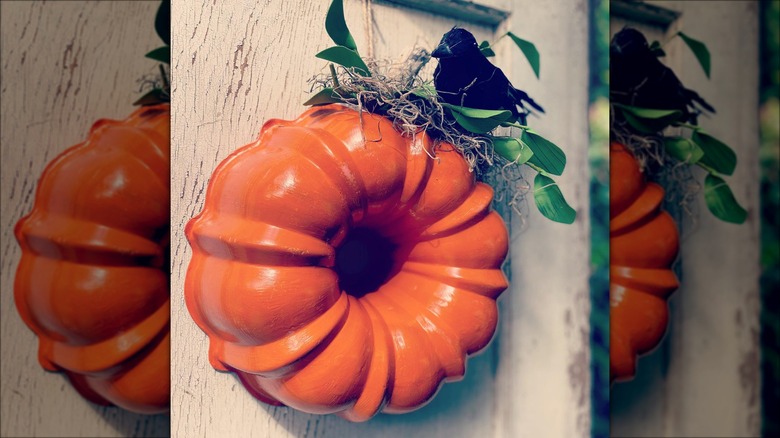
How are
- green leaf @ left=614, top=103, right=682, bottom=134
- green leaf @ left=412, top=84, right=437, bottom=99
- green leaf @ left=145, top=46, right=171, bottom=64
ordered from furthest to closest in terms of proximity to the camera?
green leaf @ left=614, top=103, right=682, bottom=134, green leaf @ left=145, top=46, right=171, bottom=64, green leaf @ left=412, top=84, right=437, bottom=99

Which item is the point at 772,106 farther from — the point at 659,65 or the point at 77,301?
the point at 77,301

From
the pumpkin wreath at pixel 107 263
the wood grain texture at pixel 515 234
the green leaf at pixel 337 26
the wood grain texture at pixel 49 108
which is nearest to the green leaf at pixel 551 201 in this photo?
the wood grain texture at pixel 515 234

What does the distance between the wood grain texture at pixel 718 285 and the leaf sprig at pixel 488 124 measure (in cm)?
50

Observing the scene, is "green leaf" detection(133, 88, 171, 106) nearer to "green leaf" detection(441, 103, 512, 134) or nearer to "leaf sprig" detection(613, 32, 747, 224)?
"green leaf" detection(441, 103, 512, 134)

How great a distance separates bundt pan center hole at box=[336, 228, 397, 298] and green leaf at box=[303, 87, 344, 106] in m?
0.14

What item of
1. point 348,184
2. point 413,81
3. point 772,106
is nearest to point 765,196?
point 772,106

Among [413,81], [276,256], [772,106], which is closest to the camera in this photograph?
[276,256]

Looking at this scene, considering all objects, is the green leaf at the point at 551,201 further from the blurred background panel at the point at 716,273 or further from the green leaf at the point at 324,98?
the blurred background panel at the point at 716,273

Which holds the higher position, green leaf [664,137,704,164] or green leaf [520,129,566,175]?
green leaf [664,137,704,164]

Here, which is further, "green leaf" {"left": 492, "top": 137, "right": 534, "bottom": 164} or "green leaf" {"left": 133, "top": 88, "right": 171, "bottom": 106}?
"green leaf" {"left": 133, "top": 88, "right": 171, "bottom": 106}

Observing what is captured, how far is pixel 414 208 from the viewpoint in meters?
0.69

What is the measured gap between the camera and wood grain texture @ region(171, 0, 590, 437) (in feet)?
2.30

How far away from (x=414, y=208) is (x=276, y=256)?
0.52 feet

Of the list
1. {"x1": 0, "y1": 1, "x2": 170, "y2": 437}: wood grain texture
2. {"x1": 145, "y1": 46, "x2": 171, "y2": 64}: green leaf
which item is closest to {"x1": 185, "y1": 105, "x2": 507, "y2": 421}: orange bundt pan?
{"x1": 145, "y1": 46, "x2": 171, "y2": 64}: green leaf
